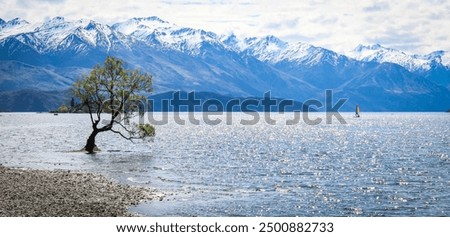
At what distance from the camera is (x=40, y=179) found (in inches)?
2009

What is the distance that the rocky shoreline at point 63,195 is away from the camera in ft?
121

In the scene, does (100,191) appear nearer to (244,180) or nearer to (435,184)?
(244,180)

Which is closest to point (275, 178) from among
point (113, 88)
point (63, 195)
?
point (63, 195)

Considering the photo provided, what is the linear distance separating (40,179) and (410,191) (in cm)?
3521

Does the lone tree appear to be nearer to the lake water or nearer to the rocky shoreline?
the lake water

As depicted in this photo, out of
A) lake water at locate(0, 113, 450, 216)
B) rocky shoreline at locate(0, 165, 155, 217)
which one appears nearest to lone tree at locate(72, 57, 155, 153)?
lake water at locate(0, 113, 450, 216)

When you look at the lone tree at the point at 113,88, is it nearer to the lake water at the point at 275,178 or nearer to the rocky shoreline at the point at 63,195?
the lake water at the point at 275,178

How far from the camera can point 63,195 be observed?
43.0 meters

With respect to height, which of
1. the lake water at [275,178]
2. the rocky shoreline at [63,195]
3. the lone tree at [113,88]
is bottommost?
the lake water at [275,178]

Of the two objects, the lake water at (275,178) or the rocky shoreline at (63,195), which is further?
the lake water at (275,178)

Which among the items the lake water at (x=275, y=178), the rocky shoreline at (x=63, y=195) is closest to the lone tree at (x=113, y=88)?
the lake water at (x=275, y=178)

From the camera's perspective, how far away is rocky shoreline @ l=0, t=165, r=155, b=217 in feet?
121

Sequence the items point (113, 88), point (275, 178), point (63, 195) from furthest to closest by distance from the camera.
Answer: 1. point (113, 88)
2. point (275, 178)
3. point (63, 195)

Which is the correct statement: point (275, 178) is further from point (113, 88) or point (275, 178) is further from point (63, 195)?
point (113, 88)
